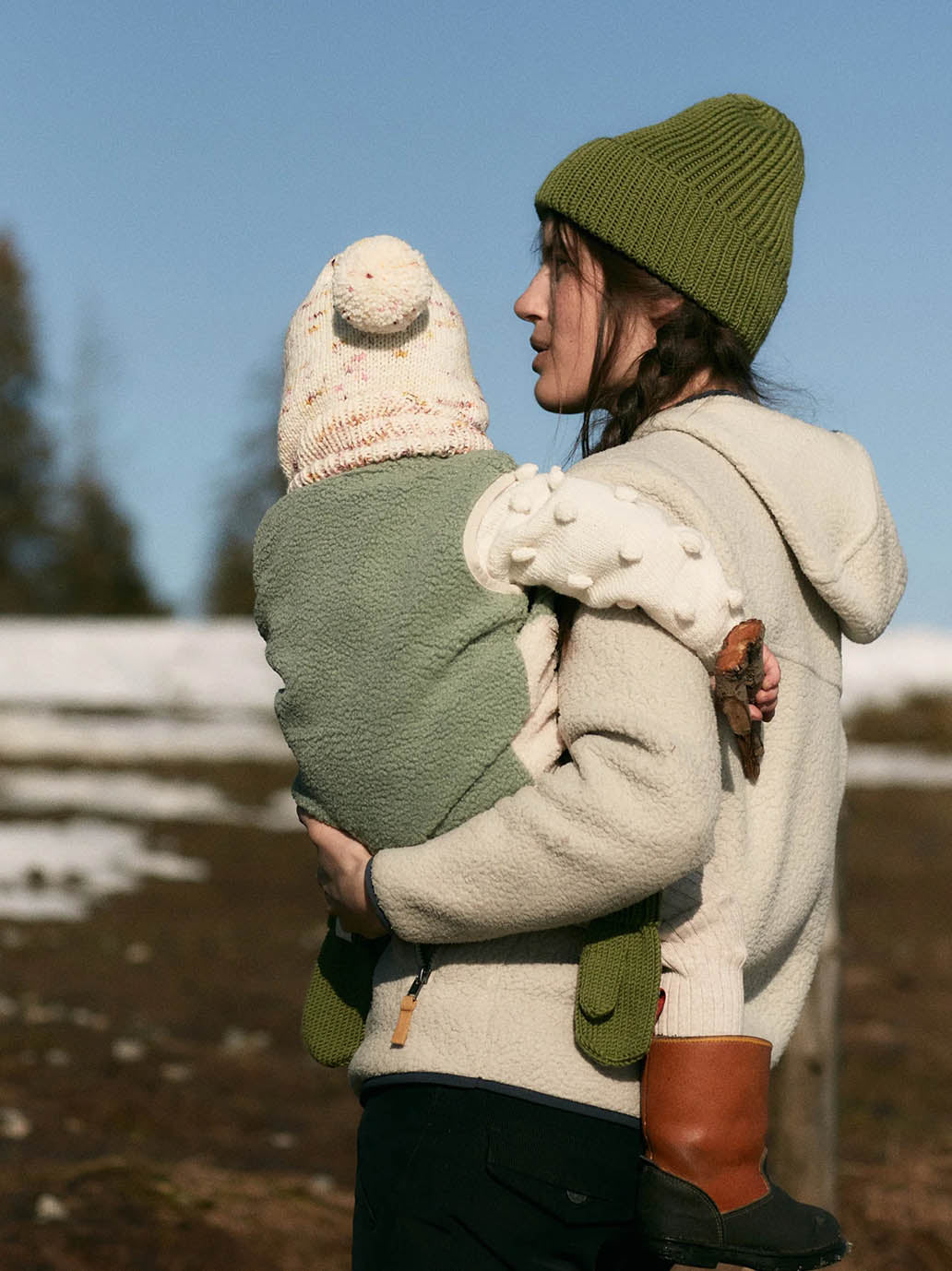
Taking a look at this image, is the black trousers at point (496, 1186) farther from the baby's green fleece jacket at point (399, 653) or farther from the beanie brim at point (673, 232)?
the beanie brim at point (673, 232)

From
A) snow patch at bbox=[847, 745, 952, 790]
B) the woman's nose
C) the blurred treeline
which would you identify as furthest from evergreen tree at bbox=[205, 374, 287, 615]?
the woman's nose

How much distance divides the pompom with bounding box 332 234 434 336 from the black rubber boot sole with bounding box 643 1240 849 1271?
3.92ft

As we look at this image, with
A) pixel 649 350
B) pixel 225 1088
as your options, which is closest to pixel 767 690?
pixel 649 350

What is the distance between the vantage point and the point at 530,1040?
1764mm

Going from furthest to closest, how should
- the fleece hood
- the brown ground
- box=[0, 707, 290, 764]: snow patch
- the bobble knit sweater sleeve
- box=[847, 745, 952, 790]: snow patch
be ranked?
1. box=[0, 707, 290, 764]: snow patch
2. box=[847, 745, 952, 790]: snow patch
3. the brown ground
4. the fleece hood
5. the bobble knit sweater sleeve

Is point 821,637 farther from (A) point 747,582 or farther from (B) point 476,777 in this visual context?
(B) point 476,777

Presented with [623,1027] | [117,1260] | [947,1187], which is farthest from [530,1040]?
[947,1187]

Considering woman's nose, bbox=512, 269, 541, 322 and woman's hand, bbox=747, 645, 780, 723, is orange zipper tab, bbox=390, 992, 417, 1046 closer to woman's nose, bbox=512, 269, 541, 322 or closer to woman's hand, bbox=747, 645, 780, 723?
woman's hand, bbox=747, 645, 780, 723

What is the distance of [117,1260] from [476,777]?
3169mm

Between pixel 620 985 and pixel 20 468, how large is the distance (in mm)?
39737

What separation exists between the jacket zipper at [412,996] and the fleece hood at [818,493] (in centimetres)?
69

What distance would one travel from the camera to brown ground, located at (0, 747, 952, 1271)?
4633 mm

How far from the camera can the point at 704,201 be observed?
205 cm

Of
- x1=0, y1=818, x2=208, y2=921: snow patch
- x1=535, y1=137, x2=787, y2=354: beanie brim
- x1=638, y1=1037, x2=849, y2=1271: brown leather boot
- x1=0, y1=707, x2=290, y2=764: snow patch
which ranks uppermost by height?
x1=535, y1=137, x2=787, y2=354: beanie brim
